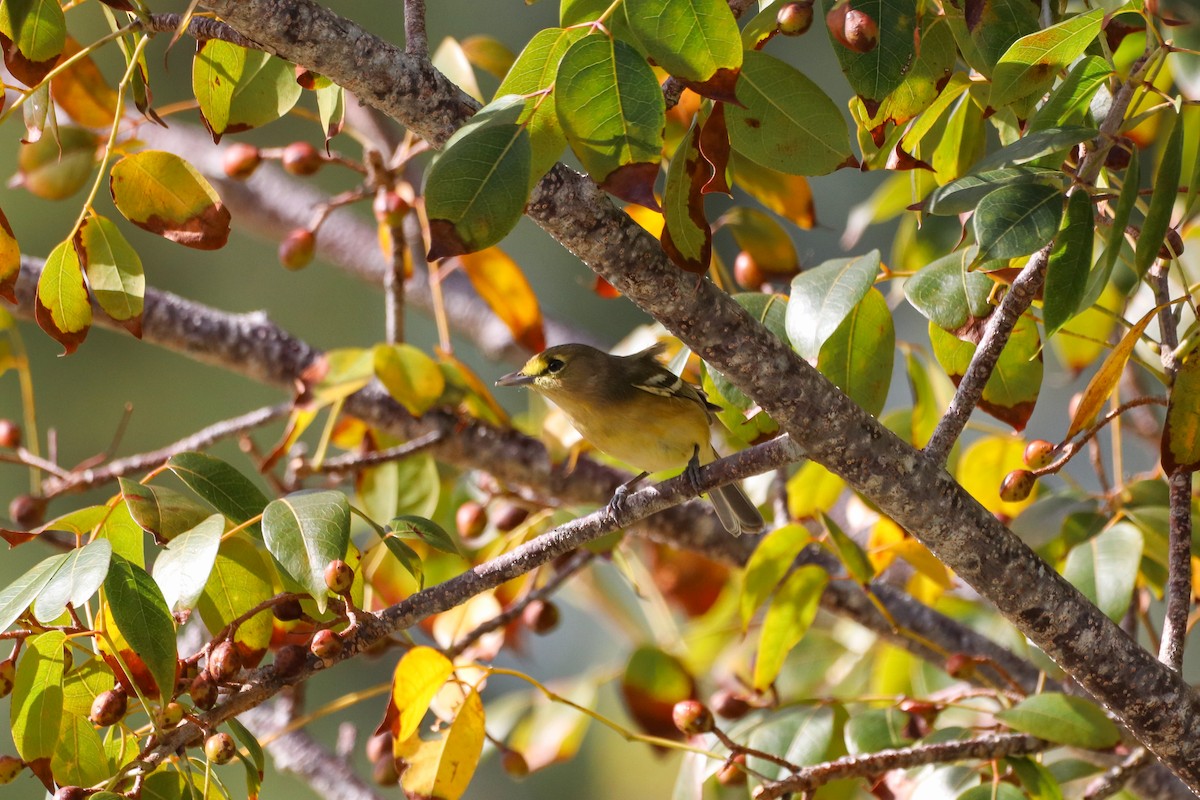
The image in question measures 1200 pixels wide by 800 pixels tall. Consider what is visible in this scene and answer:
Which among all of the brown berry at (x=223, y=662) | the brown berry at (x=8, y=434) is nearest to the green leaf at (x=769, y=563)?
the brown berry at (x=223, y=662)

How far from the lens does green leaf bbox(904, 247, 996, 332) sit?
50.7 inches

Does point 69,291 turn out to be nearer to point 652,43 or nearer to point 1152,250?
point 652,43

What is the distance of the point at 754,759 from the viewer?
175 cm

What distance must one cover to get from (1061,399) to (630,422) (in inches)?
166

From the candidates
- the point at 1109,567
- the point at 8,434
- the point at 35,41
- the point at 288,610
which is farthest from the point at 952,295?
the point at 8,434

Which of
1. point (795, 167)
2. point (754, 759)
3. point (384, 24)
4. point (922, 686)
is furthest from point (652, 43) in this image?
point (384, 24)

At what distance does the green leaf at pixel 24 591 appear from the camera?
3.41 feet

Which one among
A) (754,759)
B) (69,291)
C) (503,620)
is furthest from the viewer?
(503,620)

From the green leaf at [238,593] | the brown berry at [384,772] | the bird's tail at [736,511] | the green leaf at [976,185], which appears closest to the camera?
the green leaf at [976,185]

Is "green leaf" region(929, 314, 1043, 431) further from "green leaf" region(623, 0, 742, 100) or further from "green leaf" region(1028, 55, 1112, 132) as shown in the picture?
"green leaf" region(623, 0, 742, 100)

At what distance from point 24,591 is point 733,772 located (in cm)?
99

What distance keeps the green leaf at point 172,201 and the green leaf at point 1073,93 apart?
95 cm

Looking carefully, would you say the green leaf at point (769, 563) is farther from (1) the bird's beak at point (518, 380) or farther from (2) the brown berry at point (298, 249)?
(2) the brown berry at point (298, 249)

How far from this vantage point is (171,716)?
1.18 meters
